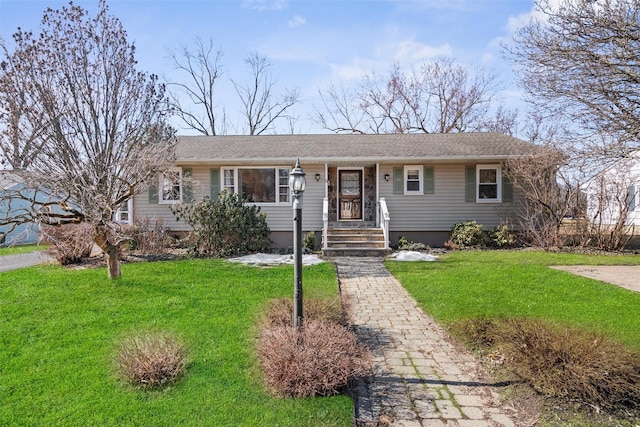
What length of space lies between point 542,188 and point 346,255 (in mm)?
6753

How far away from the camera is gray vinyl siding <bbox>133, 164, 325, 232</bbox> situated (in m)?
13.6

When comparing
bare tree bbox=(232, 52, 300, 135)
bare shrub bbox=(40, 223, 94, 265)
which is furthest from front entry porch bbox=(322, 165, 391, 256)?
bare tree bbox=(232, 52, 300, 135)

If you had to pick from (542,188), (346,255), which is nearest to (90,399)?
(346,255)

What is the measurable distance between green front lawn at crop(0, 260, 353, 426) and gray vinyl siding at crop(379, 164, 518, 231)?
21.1 feet

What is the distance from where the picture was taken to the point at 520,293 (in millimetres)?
6566

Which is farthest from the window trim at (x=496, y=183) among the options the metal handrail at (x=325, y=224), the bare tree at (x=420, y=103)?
the bare tree at (x=420, y=103)

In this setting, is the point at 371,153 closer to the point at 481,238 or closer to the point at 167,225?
the point at 481,238

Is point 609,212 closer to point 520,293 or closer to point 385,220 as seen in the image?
point 385,220

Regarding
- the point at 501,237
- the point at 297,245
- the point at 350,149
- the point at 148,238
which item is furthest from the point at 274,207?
the point at 297,245

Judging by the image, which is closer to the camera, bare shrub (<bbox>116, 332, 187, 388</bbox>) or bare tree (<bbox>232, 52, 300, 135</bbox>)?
bare shrub (<bbox>116, 332, 187, 388</bbox>)

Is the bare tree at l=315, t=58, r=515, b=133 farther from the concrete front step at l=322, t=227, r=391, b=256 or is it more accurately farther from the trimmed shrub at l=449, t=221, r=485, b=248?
the concrete front step at l=322, t=227, r=391, b=256

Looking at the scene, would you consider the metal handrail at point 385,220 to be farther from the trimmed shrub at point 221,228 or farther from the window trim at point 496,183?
the trimmed shrub at point 221,228

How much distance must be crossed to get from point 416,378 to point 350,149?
11006 mm

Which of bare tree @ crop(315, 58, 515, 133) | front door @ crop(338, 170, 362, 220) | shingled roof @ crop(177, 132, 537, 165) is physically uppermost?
bare tree @ crop(315, 58, 515, 133)
